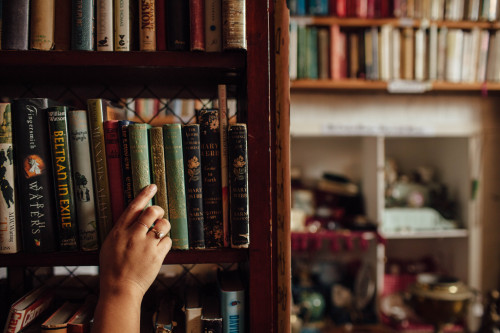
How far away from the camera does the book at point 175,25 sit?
2.21 feet

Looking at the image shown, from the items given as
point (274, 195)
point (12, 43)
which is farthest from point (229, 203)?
point (12, 43)

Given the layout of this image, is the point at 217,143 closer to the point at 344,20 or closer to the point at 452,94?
the point at 344,20

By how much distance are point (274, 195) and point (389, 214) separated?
1.48 m

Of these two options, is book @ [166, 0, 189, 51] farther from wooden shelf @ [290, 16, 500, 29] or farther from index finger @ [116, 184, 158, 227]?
wooden shelf @ [290, 16, 500, 29]

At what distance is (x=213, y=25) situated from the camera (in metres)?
0.67

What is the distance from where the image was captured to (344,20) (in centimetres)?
179

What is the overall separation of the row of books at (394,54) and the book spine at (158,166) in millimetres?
1274

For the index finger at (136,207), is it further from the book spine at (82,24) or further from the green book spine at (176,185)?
the book spine at (82,24)

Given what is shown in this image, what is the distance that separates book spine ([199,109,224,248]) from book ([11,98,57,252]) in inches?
11.9

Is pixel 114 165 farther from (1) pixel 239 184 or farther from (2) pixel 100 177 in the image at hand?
(1) pixel 239 184

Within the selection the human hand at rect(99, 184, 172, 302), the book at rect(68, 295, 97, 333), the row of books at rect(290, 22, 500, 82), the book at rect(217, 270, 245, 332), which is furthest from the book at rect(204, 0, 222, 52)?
the row of books at rect(290, 22, 500, 82)

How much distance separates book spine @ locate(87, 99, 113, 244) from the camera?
66 centimetres

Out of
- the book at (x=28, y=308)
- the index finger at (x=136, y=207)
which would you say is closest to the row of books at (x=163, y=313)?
the book at (x=28, y=308)

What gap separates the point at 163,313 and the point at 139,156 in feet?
1.18
